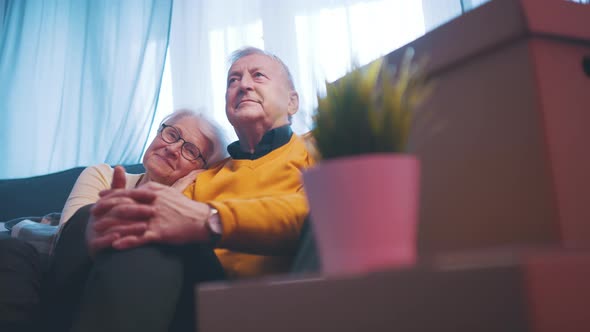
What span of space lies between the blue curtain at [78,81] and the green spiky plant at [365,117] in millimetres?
2086

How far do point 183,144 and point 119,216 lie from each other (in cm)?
68

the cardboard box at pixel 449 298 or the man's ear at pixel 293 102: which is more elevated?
the man's ear at pixel 293 102

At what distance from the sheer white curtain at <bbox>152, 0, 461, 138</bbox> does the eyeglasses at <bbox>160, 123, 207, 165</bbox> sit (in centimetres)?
61

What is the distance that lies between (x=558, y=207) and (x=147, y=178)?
1274mm

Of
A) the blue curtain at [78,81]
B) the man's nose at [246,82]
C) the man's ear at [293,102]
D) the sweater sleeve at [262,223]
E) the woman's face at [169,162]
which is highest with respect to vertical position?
the blue curtain at [78,81]

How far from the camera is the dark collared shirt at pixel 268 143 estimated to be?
1.37m

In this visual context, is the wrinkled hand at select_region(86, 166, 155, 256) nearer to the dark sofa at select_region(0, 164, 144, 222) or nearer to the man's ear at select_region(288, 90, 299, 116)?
the man's ear at select_region(288, 90, 299, 116)

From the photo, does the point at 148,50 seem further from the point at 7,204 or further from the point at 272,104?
the point at 272,104

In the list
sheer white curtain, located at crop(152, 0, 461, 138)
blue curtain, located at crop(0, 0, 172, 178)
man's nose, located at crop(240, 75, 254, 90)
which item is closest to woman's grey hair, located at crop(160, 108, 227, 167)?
man's nose, located at crop(240, 75, 254, 90)

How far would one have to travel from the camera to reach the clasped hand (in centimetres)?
88

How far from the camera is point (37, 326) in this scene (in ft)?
3.52

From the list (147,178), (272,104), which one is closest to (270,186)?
(272,104)

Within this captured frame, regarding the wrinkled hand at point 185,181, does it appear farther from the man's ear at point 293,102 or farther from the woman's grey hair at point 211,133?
the man's ear at point 293,102

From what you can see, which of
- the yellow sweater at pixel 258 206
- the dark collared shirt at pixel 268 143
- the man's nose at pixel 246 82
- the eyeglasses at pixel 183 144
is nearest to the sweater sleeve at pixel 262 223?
the yellow sweater at pixel 258 206
